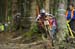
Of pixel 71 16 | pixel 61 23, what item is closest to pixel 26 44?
pixel 61 23

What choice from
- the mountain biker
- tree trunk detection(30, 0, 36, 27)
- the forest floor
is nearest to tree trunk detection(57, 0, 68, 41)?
the forest floor

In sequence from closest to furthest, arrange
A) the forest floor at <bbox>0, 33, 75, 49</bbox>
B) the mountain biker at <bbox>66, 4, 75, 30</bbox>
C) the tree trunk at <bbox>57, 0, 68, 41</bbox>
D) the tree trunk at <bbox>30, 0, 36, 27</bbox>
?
1. the forest floor at <bbox>0, 33, 75, 49</bbox>
2. the tree trunk at <bbox>57, 0, 68, 41</bbox>
3. the tree trunk at <bbox>30, 0, 36, 27</bbox>
4. the mountain biker at <bbox>66, 4, 75, 30</bbox>

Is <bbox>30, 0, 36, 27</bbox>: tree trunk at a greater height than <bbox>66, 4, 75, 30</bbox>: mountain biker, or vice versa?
<bbox>30, 0, 36, 27</bbox>: tree trunk

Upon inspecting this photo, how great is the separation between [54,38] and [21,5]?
12.3 ft

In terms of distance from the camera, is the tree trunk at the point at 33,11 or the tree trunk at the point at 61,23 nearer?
the tree trunk at the point at 61,23

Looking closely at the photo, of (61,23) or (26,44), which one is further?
(61,23)

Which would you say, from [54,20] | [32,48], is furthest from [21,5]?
[32,48]

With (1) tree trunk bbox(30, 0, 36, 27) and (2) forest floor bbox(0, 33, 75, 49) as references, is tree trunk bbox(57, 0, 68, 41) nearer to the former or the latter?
(2) forest floor bbox(0, 33, 75, 49)

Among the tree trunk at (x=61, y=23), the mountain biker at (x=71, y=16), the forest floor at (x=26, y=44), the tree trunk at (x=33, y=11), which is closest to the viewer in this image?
the forest floor at (x=26, y=44)

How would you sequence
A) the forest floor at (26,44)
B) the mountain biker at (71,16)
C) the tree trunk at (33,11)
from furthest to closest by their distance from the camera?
the mountain biker at (71,16) < the tree trunk at (33,11) < the forest floor at (26,44)

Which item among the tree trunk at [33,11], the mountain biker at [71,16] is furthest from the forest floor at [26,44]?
the mountain biker at [71,16]

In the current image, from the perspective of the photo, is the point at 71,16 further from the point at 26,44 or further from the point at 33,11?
the point at 26,44

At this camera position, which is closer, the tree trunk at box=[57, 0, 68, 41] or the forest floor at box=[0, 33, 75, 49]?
the forest floor at box=[0, 33, 75, 49]

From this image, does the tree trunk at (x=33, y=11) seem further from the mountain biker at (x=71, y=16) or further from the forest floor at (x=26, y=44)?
the mountain biker at (x=71, y=16)
